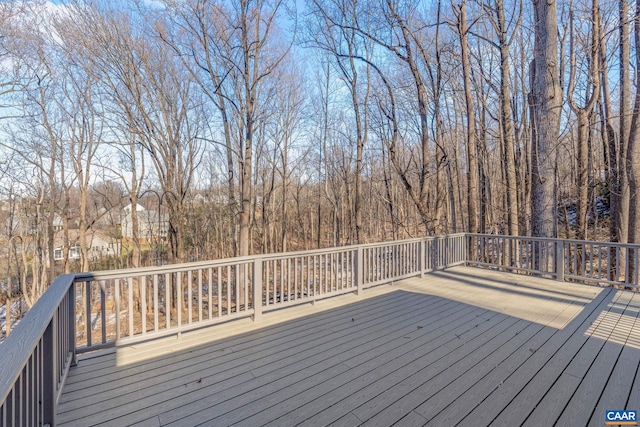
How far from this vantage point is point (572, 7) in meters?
6.68

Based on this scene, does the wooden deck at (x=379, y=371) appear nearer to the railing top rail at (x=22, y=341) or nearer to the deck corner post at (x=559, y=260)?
the railing top rail at (x=22, y=341)

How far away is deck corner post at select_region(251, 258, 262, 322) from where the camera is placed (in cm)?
355

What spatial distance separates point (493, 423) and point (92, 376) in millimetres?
3004

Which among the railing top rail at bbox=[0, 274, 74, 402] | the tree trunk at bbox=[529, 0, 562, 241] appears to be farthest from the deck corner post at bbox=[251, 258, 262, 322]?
the tree trunk at bbox=[529, 0, 562, 241]

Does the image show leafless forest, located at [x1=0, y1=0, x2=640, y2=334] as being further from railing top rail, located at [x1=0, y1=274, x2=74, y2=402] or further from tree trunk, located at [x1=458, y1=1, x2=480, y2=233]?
railing top rail, located at [x1=0, y1=274, x2=74, y2=402]

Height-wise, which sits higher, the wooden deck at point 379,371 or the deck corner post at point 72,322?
the deck corner post at point 72,322

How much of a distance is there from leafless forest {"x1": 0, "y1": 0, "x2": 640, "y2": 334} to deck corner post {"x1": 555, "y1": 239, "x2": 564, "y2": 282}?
943 millimetres

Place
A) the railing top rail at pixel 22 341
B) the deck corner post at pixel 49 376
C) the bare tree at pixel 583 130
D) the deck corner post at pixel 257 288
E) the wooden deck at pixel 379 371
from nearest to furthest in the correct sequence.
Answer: the railing top rail at pixel 22 341
the deck corner post at pixel 49 376
the wooden deck at pixel 379 371
the deck corner post at pixel 257 288
the bare tree at pixel 583 130

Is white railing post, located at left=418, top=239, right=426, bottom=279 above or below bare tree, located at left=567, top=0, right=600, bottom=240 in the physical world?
below

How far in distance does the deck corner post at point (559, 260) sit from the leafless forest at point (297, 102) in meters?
0.94

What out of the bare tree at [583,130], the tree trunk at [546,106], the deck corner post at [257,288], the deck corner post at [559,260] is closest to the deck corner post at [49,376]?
the deck corner post at [257,288]

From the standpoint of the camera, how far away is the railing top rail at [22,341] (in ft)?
3.14

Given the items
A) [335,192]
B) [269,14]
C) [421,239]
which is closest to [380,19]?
[269,14]

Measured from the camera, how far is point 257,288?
11.8 ft
